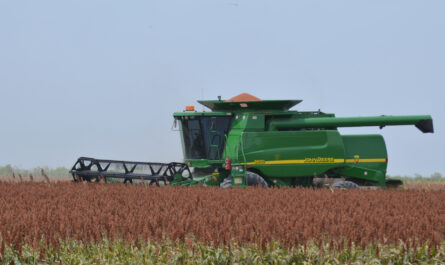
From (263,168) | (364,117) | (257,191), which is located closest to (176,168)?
(263,168)

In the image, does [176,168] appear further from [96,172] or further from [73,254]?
[73,254]

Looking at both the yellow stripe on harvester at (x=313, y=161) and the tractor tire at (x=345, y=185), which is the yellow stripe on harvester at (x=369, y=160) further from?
the tractor tire at (x=345, y=185)

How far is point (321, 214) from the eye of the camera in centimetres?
743

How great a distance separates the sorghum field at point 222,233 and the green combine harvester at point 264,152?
3648mm

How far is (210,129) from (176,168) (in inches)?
61.5

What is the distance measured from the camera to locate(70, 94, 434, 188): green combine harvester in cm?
1255

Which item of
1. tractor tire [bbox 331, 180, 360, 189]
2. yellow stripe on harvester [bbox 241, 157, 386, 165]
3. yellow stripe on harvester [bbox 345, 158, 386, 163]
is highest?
yellow stripe on harvester [bbox 241, 157, 386, 165]

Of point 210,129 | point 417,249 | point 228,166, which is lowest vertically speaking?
point 417,249

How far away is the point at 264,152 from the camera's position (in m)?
12.6

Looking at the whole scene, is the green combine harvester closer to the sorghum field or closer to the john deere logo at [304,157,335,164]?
the john deere logo at [304,157,335,164]

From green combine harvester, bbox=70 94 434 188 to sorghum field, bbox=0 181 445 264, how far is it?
12.0 feet

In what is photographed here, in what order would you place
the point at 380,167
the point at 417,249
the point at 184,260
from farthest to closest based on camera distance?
1. the point at 380,167
2. the point at 417,249
3. the point at 184,260

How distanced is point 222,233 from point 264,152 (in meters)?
6.70

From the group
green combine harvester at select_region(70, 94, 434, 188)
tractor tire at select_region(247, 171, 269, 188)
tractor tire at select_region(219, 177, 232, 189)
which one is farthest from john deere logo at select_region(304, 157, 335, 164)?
tractor tire at select_region(219, 177, 232, 189)
